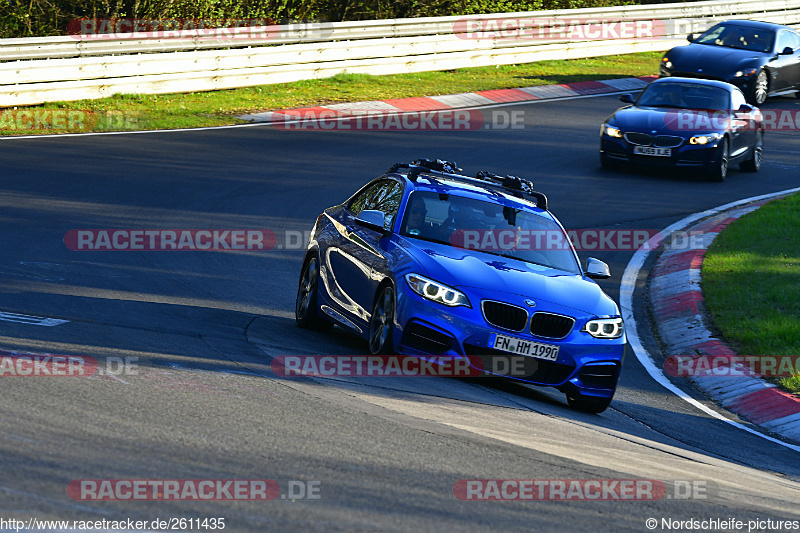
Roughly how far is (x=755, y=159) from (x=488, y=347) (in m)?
15.1

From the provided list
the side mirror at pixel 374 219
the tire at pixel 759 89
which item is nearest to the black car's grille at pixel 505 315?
the side mirror at pixel 374 219

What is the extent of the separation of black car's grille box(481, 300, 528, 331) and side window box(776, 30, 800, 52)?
21.9m

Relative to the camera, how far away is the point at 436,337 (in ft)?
29.7

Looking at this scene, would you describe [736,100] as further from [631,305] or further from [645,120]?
[631,305]

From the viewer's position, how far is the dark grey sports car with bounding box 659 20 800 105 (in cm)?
2681

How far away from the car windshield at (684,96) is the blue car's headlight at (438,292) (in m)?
13.7

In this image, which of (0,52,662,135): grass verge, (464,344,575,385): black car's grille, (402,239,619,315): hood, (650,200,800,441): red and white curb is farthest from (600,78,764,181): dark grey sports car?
(464,344,575,385): black car's grille

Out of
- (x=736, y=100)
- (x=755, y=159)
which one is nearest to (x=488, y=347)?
(x=736, y=100)

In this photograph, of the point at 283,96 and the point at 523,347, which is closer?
the point at 523,347

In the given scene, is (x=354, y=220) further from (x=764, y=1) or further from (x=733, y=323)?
(x=764, y=1)

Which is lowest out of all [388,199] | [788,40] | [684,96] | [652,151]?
[652,151]

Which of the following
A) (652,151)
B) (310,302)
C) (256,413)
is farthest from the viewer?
(652,151)

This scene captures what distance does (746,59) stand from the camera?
2747cm

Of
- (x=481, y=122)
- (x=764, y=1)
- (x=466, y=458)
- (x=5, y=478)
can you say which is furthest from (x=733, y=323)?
(x=764, y=1)
